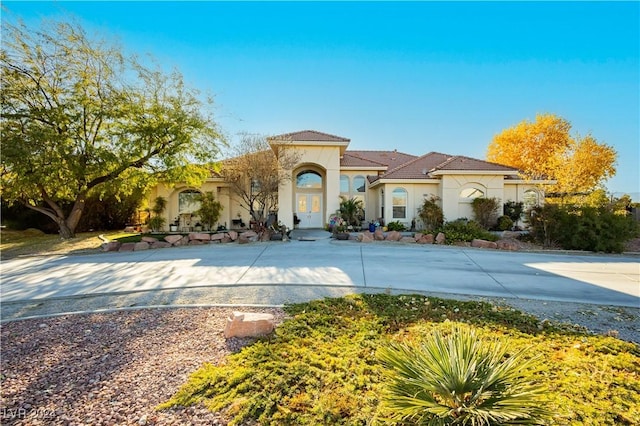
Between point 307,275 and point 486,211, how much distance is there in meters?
15.2

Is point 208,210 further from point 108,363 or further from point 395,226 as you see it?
point 108,363

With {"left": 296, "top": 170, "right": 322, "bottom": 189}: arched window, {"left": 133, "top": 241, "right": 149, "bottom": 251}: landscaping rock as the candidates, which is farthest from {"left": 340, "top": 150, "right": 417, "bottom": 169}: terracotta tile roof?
{"left": 133, "top": 241, "right": 149, "bottom": 251}: landscaping rock

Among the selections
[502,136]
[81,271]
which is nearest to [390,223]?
[81,271]

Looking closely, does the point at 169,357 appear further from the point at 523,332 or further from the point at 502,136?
the point at 502,136

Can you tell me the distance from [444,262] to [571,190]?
11.6 metres

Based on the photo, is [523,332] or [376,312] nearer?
[523,332]

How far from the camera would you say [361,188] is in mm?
22453

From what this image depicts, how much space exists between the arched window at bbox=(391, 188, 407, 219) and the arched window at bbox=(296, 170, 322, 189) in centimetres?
575

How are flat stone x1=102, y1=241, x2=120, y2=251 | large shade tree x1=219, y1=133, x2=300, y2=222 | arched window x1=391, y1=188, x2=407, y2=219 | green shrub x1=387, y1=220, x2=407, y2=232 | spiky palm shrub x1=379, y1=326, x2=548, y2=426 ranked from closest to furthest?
1. spiky palm shrub x1=379, y1=326, x2=548, y2=426
2. flat stone x1=102, y1=241, x2=120, y2=251
3. large shade tree x1=219, y1=133, x2=300, y2=222
4. green shrub x1=387, y1=220, x2=407, y2=232
5. arched window x1=391, y1=188, x2=407, y2=219

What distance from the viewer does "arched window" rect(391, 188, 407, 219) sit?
19.7 meters

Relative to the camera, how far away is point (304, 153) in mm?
19078

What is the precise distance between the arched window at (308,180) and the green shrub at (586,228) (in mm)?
13931

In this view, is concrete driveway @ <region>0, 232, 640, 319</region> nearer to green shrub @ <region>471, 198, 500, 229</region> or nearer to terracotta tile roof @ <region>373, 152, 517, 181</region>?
green shrub @ <region>471, 198, 500, 229</region>

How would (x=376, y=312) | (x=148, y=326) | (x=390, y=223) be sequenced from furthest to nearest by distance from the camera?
(x=390, y=223)
(x=376, y=312)
(x=148, y=326)
